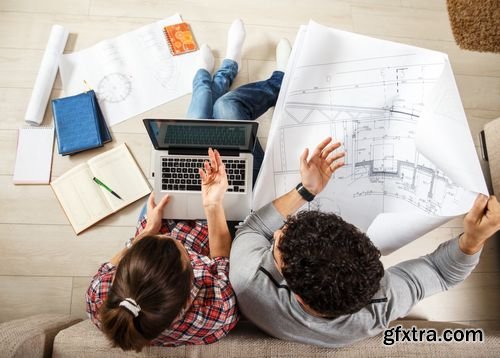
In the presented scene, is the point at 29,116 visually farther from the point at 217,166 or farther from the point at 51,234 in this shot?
the point at 217,166

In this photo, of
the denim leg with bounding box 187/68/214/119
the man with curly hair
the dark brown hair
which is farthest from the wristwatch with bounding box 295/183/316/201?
the denim leg with bounding box 187/68/214/119

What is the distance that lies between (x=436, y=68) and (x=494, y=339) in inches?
27.4

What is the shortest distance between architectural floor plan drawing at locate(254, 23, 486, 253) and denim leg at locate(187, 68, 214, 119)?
1.10 ft

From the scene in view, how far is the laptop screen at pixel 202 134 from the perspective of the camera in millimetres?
932

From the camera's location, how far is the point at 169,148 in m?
1.03

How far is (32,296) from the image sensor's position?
1.26 meters

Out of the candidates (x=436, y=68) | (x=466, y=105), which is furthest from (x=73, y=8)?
(x=466, y=105)

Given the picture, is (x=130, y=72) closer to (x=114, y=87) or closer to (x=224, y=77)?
(x=114, y=87)

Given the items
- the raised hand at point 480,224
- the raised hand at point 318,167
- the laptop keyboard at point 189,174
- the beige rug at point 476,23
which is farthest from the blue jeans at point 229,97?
the beige rug at point 476,23

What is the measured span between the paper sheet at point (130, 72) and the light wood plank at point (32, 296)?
1.98ft

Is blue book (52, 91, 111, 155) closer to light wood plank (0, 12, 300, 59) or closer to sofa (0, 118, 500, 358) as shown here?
light wood plank (0, 12, 300, 59)

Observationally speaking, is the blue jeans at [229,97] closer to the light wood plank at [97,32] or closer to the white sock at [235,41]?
the white sock at [235,41]

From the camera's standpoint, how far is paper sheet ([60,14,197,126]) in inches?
54.9

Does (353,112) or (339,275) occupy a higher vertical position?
(353,112)
